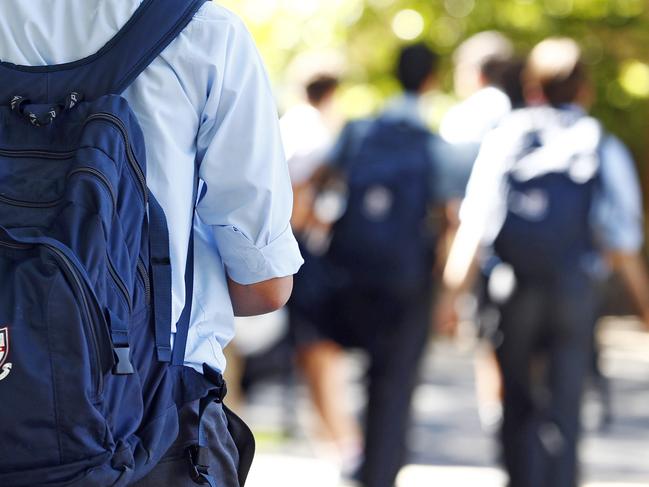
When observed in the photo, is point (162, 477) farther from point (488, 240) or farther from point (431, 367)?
point (431, 367)

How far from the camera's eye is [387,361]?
22.0 ft

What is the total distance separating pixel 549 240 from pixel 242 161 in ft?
11.6

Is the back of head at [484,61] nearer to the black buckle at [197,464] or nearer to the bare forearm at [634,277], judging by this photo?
the bare forearm at [634,277]

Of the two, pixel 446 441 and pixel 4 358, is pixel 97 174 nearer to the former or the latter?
pixel 4 358

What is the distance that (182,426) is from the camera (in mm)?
2768

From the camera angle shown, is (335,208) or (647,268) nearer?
(335,208)

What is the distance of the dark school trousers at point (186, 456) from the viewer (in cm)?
273

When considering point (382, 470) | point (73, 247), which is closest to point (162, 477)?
point (73, 247)

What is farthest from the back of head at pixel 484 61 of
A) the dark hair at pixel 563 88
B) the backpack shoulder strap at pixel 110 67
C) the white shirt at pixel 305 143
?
the backpack shoulder strap at pixel 110 67

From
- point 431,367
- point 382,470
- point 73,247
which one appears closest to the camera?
point 73,247

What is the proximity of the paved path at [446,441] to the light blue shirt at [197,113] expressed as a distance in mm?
4698

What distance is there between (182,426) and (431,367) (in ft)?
40.2

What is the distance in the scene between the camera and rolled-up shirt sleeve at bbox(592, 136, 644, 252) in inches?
244

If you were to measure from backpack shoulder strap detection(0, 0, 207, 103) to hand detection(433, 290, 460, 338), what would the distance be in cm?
395
